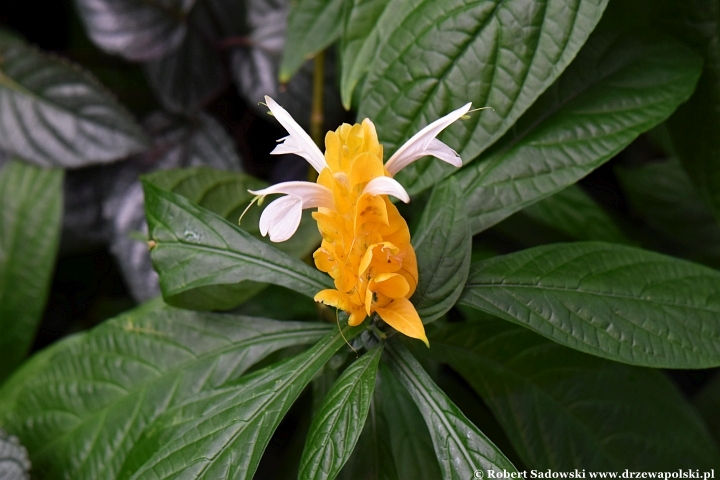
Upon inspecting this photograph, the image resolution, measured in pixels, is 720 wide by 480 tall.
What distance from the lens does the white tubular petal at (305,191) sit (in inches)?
17.9

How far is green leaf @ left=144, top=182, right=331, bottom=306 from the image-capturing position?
1.91ft

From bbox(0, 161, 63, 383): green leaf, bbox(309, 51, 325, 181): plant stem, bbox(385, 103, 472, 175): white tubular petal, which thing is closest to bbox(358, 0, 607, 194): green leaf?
bbox(385, 103, 472, 175): white tubular petal

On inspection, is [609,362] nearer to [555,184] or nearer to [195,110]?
[555,184]

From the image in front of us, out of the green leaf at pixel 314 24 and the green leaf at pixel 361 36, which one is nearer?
the green leaf at pixel 361 36

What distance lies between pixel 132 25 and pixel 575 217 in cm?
74

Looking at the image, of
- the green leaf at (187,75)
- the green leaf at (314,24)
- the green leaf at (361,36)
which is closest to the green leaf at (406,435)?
the green leaf at (361,36)

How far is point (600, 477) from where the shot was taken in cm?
64

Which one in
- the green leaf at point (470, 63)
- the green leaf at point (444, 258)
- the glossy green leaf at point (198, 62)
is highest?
the glossy green leaf at point (198, 62)

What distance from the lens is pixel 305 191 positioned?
0.46 m

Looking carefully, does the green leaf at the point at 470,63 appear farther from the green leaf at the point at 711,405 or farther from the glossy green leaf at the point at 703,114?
the green leaf at the point at 711,405

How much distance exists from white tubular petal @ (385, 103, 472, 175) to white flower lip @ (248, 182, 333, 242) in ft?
0.23

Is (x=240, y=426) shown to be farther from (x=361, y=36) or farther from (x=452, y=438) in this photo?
(x=361, y=36)

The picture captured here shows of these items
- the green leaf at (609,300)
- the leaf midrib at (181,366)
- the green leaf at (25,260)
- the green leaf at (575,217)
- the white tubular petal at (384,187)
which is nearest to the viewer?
the white tubular petal at (384,187)

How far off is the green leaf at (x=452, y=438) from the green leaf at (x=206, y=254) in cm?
14
